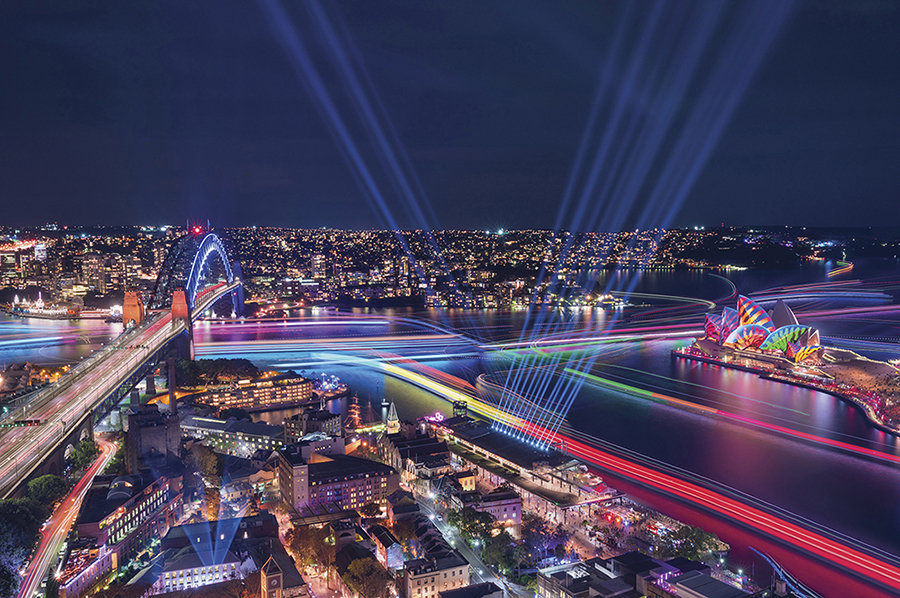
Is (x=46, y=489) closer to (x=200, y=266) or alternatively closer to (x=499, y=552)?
(x=499, y=552)

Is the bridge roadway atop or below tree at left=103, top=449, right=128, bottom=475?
atop

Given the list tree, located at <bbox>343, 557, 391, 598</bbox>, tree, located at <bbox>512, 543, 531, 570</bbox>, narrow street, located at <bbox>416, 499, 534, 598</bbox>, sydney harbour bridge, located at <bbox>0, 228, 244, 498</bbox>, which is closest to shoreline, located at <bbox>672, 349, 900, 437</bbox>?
tree, located at <bbox>512, 543, 531, 570</bbox>

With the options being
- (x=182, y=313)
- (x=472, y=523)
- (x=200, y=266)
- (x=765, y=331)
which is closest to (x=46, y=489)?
(x=472, y=523)

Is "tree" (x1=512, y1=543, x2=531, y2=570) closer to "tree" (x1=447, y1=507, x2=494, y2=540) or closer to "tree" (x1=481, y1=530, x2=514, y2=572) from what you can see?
"tree" (x1=481, y1=530, x2=514, y2=572)

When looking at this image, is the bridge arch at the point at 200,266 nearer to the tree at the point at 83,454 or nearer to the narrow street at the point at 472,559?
the tree at the point at 83,454

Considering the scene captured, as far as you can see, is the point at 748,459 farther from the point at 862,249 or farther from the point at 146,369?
the point at 862,249

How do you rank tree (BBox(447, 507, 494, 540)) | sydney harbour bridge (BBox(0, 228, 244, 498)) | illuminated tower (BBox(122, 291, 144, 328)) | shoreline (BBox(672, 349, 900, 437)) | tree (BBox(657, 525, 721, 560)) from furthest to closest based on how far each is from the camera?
illuminated tower (BBox(122, 291, 144, 328)) → shoreline (BBox(672, 349, 900, 437)) → sydney harbour bridge (BBox(0, 228, 244, 498)) → tree (BBox(447, 507, 494, 540)) → tree (BBox(657, 525, 721, 560))
